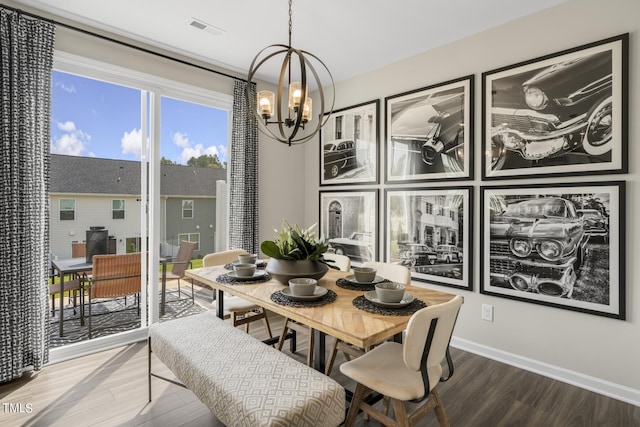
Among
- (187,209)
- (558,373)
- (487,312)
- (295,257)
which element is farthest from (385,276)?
(187,209)

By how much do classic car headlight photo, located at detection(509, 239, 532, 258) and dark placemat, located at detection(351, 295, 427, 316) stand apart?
140cm

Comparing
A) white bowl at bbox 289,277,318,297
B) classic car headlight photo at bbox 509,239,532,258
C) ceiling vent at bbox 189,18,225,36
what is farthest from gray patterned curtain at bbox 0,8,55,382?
classic car headlight photo at bbox 509,239,532,258

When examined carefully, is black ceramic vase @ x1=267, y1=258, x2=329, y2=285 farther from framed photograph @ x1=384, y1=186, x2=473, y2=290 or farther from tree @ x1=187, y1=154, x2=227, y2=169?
tree @ x1=187, y1=154, x2=227, y2=169

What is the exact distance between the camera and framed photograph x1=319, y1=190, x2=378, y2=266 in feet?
12.3

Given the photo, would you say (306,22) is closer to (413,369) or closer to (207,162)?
(207,162)

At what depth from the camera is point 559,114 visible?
97.7 inches

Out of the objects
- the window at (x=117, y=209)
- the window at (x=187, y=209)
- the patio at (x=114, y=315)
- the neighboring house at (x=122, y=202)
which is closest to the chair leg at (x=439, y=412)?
the patio at (x=114, y=315)

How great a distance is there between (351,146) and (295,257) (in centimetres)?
224

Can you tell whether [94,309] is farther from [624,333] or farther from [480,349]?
[624,333]

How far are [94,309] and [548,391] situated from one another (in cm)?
376

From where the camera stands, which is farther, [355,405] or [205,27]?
[205,27]

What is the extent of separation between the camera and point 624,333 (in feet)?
7.38

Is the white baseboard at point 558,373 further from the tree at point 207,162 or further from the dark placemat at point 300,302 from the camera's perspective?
the tree at point 207,162

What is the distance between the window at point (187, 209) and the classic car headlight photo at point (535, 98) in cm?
322
